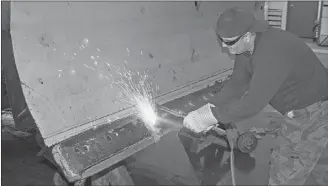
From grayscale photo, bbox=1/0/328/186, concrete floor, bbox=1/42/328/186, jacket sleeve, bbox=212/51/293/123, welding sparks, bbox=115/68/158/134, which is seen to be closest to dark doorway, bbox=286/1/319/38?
grayscale photo, bbox=1/0/328/186

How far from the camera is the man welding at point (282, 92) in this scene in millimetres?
2404

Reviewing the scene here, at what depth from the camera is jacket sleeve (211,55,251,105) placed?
2947 mm

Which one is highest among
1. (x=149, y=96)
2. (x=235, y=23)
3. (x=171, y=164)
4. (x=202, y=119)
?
(x=235, y=23)

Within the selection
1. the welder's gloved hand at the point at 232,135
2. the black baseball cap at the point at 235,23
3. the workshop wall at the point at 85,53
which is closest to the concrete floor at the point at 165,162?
the welder's gloved hand at the point at 232,135

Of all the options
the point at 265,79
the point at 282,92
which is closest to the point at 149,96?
the point at 282,92

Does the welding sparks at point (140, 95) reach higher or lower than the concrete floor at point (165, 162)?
higher

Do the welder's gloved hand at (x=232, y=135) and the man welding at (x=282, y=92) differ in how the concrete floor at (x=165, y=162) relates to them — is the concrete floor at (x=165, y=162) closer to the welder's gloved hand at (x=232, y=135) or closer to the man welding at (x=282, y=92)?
the welder's gloved hand at (x=232, y=135)

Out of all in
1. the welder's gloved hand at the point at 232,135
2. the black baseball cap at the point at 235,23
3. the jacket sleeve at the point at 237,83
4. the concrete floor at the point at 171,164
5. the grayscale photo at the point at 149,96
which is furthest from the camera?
the concrete floor at the point at 171,164

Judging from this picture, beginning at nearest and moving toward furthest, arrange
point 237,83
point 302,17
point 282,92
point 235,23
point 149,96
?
point 235,23
point 282,92
point 237,83
point 149,96
point 302,17

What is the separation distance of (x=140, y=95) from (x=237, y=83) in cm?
109

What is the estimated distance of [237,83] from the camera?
3074mm

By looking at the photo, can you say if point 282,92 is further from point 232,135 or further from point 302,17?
point 302,17

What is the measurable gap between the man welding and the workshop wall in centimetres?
98

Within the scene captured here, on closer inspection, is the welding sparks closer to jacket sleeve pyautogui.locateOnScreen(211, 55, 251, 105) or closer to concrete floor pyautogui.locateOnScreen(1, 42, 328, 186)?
concrete floor pyautogui.locateOnScreen(1, 42, 328, 186)
